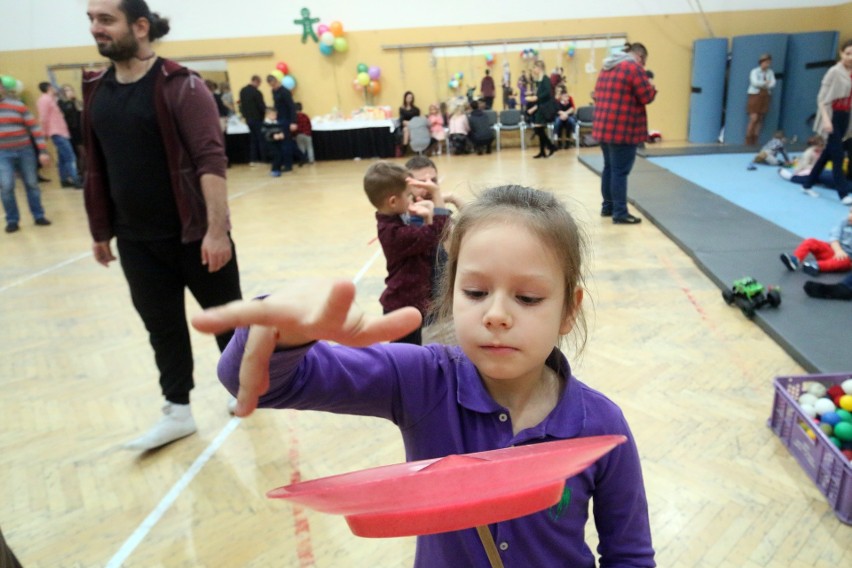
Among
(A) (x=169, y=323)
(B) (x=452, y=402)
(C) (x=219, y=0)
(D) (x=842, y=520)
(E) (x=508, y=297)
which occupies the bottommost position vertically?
(D) (x=842, y=520)

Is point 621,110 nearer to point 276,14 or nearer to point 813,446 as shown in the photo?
point 813,446

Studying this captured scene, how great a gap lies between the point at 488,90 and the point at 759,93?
549cm

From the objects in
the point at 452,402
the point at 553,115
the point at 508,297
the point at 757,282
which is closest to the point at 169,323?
the point at 452,402

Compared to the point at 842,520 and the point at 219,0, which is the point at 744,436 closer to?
the point at 842,520

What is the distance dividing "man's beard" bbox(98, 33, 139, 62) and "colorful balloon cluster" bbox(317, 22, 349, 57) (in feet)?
39.2

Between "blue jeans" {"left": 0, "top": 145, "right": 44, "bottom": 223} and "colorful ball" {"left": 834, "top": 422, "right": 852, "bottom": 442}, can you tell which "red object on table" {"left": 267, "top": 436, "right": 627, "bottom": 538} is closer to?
"colorful ball" {"left": 834, "top": 422, "right": 852, "bottom": 442}

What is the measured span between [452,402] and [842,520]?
181cm

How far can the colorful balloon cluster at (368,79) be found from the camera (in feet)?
43.7

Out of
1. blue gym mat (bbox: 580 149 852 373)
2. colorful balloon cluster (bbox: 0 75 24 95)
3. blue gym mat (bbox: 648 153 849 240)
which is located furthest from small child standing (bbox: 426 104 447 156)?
A: colorful balloon cluster (bbox: 0 75 24 95)

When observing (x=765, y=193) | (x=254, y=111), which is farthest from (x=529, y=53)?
(x=765, y=193)

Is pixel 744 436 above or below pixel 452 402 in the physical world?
below

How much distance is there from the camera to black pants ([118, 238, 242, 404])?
2371 millimetres

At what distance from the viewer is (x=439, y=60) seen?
1346 cm

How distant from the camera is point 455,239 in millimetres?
1019
